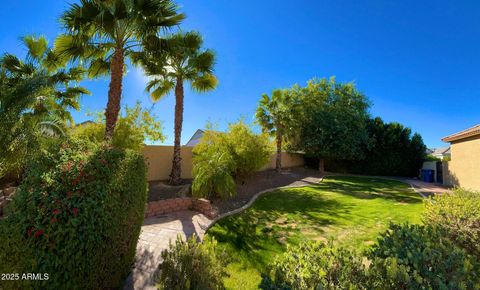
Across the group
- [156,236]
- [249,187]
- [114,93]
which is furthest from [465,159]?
[114,93]

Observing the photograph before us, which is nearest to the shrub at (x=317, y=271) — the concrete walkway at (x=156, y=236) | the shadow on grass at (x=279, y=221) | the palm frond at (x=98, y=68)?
the concrete walkway at (x=156, y=236)

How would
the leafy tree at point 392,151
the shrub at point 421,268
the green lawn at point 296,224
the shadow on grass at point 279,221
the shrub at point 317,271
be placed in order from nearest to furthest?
the shrub at point 421,268 < the shrub at point 317,271 < the green lawn at point 296,224 < the shadow on grass at point 279,221 < the leafy tree at point 392,151

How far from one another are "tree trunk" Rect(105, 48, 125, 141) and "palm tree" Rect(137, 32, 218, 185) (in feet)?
4.75

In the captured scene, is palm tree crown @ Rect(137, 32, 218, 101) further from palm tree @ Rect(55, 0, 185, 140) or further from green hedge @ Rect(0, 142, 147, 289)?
green hedge @ Rect(0, 142, 147, 289)

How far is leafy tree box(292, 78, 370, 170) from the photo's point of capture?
2133 centimetres

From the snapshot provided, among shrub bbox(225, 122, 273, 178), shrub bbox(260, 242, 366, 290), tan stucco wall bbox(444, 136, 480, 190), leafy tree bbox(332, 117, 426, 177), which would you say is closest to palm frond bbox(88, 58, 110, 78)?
shrub bbox(225, 122, 273, 178)

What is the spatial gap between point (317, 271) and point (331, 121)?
2149cm

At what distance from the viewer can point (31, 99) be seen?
6.07 m

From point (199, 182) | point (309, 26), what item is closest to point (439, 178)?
point (309, 26)

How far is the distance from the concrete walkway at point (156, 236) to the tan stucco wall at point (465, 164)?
50.4 feet

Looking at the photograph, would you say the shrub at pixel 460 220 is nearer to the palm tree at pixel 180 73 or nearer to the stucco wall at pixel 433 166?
the palm tree at pixel 180 73

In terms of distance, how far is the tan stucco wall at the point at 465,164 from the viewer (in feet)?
40.8

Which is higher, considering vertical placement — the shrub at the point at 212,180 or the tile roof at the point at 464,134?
the tile roof at the point at 464,134

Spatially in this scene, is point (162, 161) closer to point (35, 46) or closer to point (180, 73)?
point (180, 73)
